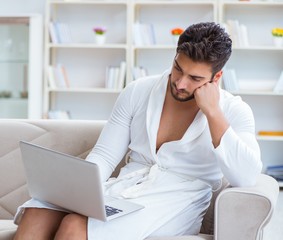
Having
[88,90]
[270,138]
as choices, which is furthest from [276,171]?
[88,90]

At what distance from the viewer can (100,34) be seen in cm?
516

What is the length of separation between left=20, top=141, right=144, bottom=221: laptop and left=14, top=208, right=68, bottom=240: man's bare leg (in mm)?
45

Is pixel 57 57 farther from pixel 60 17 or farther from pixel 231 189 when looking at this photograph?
pixel 231 189

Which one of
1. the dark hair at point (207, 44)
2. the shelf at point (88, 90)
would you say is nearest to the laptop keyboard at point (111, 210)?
the dark hair at point (207, 44)

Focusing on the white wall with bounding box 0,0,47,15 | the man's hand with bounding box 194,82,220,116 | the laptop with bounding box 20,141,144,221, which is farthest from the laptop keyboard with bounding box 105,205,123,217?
the white wall with bounding box 0,0,47,15

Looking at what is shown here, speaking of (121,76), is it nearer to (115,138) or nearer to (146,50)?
(146,50)

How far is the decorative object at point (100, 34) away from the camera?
202 inches

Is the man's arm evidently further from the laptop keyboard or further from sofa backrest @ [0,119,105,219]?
sofa backrest @ [0,119,105,219]

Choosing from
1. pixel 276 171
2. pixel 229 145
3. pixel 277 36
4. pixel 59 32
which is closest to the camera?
pixel 229 145

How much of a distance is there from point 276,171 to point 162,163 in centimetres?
337

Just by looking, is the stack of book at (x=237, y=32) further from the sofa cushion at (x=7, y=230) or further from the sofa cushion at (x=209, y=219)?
the sofa cushion at (x=7, y=230)

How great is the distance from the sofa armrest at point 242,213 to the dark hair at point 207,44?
0.42 m

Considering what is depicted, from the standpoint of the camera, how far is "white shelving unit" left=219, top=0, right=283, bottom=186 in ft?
16.9

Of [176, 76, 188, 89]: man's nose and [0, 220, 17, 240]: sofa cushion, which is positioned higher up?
[176, 76, 188, 89]: man's nose
